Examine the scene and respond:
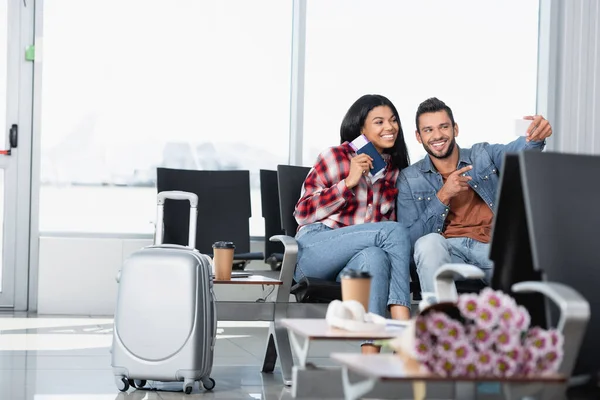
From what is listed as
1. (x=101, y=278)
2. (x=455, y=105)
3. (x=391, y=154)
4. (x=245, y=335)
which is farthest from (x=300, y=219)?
(x=455, y=105)

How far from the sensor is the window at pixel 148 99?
5.70 meters

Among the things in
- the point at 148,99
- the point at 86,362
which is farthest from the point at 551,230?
the point at 148,99

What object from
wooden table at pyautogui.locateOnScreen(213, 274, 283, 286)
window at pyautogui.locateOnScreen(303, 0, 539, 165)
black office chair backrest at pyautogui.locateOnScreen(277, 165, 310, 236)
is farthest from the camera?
window at pyautogui.locateOnScreen(303, 0, 539, 165)

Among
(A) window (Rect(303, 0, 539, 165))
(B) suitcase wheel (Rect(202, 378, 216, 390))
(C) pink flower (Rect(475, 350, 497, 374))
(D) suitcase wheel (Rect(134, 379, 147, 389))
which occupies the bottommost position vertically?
(D) suitcase wheel (Rect(134, 379, 147, 389))

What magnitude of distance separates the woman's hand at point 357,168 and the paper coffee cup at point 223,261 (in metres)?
0.51

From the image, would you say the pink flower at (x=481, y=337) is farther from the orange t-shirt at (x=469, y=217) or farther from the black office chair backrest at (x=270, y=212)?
the black office chair backrest at (x=270, y=212)

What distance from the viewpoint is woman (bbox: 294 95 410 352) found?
→ 3.13 m

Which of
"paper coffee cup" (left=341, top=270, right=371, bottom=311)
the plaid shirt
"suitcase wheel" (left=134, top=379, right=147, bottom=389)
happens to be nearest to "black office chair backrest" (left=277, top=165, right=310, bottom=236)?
the plaid shirt

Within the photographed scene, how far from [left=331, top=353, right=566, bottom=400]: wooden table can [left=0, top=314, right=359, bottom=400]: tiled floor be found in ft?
4.97

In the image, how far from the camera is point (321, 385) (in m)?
1.72

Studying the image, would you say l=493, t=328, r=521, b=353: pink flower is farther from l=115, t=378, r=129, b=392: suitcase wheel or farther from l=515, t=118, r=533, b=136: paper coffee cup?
l=515, t=118, r=533, b=136: paper coffee cup

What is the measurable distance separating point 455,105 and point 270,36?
133 cm

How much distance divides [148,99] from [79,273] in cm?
117

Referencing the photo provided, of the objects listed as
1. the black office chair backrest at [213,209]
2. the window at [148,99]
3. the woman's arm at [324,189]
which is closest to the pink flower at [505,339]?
the woman's arm at [324,189]
